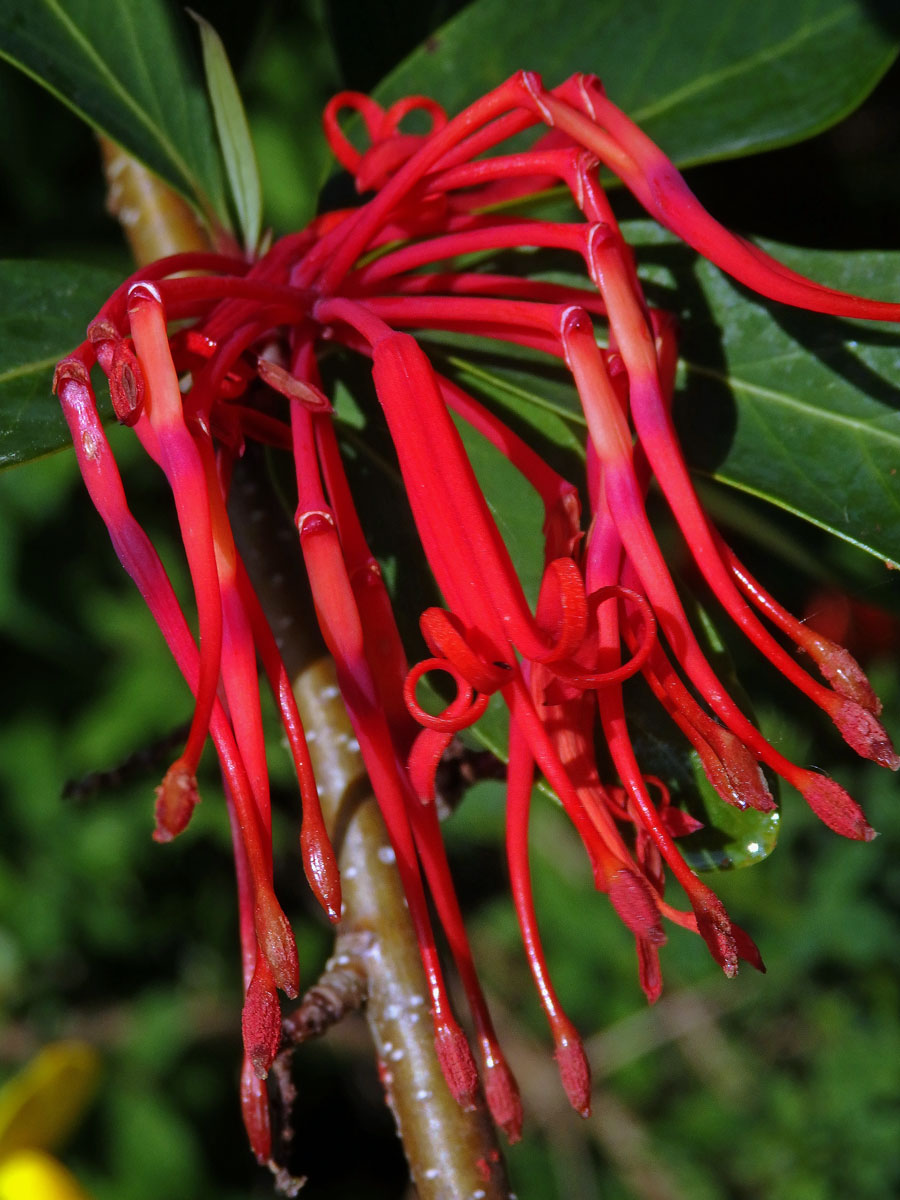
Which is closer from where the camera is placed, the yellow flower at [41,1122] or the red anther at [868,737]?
the red anther at [868,737]

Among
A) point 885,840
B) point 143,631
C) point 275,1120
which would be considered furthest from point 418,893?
point 143,631

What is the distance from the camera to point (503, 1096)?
54 centimetres

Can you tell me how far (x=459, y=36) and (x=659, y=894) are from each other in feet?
2.08

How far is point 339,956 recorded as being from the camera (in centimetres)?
69

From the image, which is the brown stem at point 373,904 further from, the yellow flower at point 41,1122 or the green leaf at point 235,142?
the yellow flower at point 41,1122

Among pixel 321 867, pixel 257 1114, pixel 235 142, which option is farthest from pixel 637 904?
pixel 235 142

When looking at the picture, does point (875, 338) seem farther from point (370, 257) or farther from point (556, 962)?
point (556, 962)

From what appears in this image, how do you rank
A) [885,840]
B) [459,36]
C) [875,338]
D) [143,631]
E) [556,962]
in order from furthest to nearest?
[556,962]
[143,631]
[885,840]
[459,36]
[875,338]

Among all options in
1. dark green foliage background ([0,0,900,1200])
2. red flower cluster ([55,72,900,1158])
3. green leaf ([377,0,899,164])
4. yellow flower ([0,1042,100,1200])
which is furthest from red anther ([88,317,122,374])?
yellow flower ([0,1042,100,1200])

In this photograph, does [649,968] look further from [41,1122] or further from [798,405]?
[41,1122]

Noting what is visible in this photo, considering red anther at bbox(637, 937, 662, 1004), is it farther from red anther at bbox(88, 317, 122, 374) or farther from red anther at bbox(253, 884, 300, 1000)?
red anther at bbox(88, 317, 122, 374)

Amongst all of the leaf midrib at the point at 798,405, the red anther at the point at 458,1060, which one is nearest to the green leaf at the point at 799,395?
the leaf midrib at the point at 798,405

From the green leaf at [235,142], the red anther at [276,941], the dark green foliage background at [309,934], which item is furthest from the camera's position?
the dark green foliage background at [309,934]

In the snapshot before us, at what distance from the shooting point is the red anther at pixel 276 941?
0.45 m
